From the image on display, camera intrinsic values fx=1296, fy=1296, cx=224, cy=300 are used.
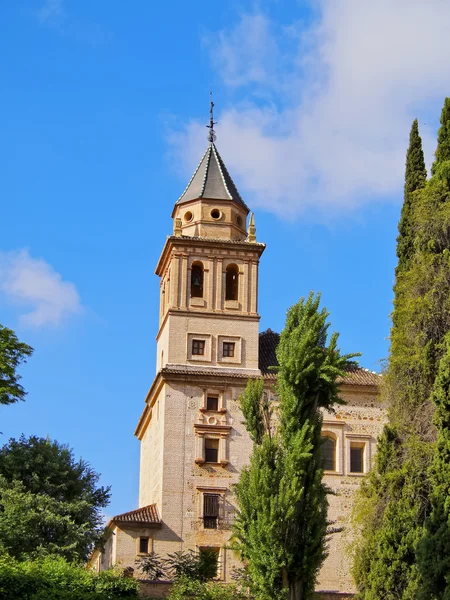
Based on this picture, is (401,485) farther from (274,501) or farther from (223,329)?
(223,329)

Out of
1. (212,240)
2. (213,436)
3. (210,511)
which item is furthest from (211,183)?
(210,511)

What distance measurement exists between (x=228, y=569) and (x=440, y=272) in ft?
57.8

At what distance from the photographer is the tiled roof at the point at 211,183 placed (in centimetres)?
5494

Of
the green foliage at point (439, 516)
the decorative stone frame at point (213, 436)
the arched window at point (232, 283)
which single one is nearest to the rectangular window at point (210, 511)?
the decorative stone frame at point (213, 436)

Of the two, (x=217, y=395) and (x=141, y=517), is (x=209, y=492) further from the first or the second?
(x=217, y=395)

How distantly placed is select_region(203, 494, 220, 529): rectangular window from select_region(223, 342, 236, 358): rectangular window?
590 centimetres

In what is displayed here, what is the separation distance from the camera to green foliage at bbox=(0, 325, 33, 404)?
47.9 meters

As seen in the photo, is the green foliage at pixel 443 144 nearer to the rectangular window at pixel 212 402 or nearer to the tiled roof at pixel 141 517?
the rectangular window at pixel 212 402

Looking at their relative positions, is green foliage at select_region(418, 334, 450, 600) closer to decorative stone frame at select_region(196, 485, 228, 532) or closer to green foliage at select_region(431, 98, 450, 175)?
green foliage at select_region(431, 98, 450, 175)

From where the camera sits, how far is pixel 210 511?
162ft

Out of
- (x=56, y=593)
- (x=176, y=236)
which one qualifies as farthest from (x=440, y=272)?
(x=176, y=236)

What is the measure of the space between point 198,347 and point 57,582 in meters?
14.5

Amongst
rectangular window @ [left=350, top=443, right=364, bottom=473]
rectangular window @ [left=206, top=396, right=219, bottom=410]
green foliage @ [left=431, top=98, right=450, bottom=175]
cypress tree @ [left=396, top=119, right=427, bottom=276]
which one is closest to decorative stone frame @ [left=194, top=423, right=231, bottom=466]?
rectangular window @ [left=206, top=396, right=219, bottom=410]

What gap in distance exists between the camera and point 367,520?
115 feet
